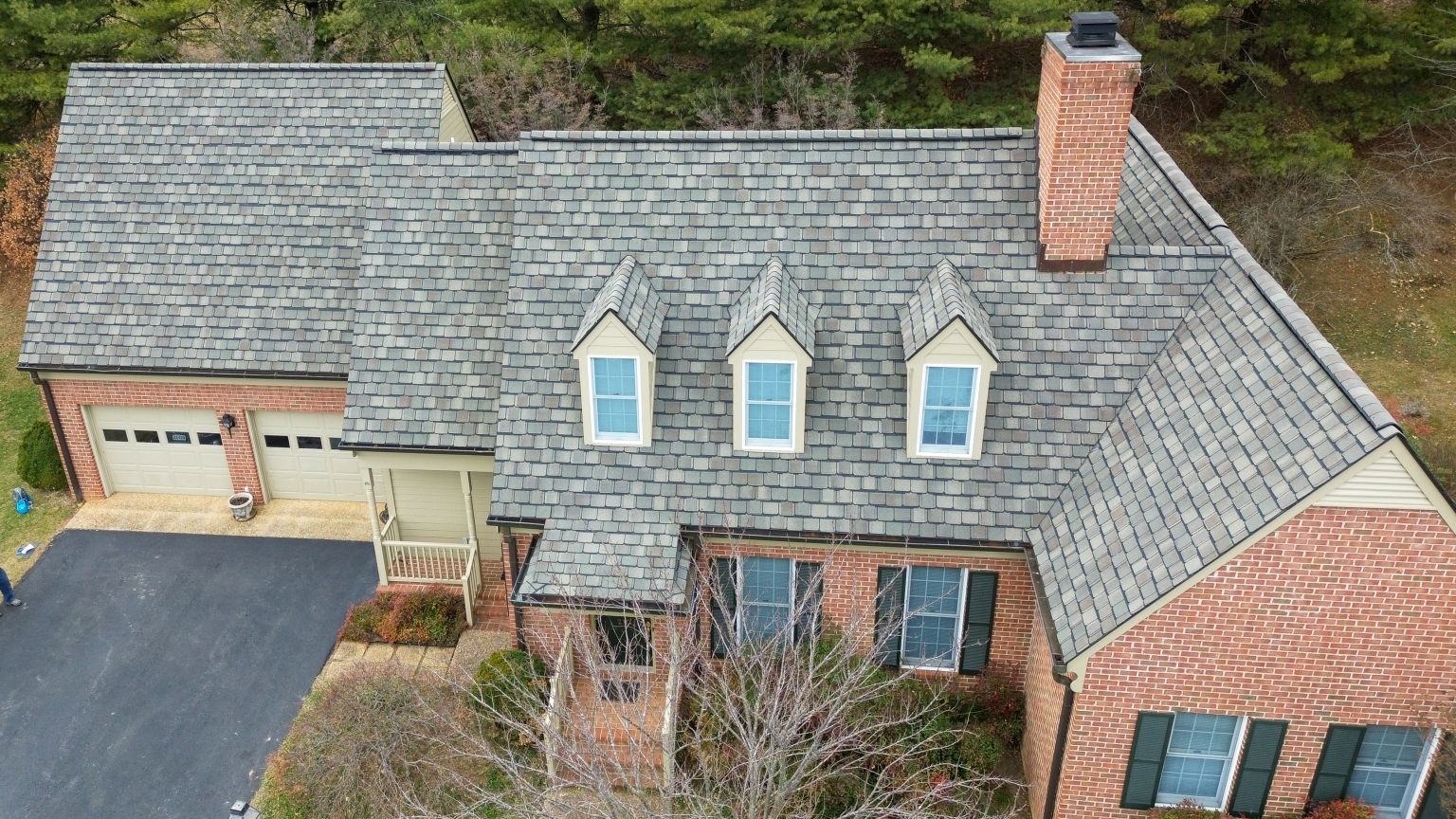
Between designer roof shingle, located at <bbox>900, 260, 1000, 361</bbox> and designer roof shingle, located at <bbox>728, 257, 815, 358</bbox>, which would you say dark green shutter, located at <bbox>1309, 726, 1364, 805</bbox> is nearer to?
designer roof shingle, located at <bbox>900, 260, 1000, 361</bbox>

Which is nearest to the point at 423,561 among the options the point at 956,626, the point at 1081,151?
the point at 956,626

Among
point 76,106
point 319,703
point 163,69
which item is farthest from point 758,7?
point 319,703

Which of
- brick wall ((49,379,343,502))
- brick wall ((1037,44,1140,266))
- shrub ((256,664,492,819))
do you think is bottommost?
shrub ((256,664,492,819))

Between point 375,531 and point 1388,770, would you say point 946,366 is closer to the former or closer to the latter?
point 1388,770

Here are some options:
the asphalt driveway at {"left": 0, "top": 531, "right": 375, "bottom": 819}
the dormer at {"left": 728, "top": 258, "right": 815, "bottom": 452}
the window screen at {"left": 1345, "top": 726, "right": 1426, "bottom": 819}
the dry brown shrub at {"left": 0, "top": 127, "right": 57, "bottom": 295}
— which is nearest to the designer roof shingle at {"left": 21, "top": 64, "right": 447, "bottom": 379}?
the asphalt driveway at {"left": 0, "top": 531, "right": 375, "bottom": 819}

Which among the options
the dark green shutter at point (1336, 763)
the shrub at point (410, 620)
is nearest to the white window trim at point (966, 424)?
the dark green shutter at point (1336, 763)
